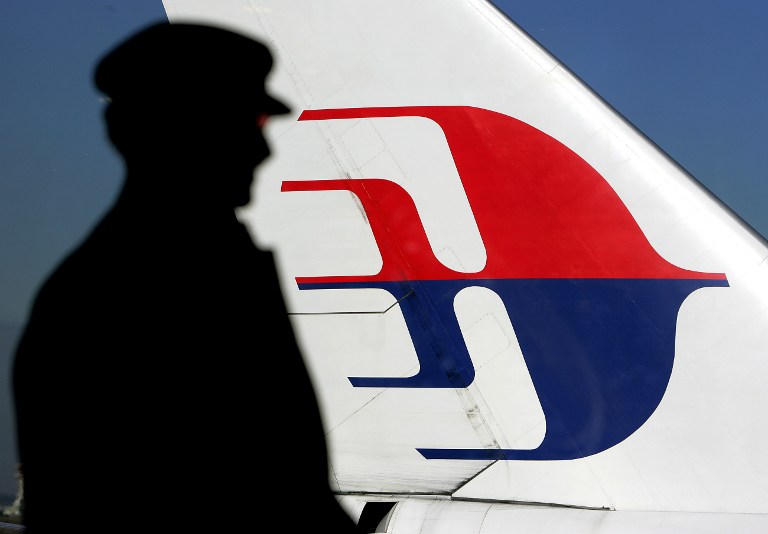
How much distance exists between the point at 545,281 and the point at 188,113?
161cm

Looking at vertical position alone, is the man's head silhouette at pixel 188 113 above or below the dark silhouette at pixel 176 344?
above

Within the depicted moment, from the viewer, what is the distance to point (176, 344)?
310 centimetres

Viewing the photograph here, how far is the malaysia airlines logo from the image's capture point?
10.3 feet

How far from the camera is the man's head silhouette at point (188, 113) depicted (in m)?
3.12

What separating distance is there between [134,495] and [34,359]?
0.62 m

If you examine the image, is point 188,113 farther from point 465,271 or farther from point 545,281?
point 545,281

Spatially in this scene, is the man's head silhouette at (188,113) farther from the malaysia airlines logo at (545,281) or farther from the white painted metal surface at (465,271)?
the malaysia airlines logo at (545,281)

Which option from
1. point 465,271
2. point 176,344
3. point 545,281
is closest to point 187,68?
point 176,344

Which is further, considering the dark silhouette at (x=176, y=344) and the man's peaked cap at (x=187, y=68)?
the man's peaked cap at (x=187, y=68)

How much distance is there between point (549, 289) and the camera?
3.22 metres

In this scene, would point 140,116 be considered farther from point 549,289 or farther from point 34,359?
point 549,289

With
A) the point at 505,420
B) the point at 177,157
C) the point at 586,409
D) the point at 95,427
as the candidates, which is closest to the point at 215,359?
the point at 95,427

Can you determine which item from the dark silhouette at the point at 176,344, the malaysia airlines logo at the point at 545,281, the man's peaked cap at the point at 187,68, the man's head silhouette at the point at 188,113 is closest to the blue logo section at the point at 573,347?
the malaysia airlines logo at the point at 545,281

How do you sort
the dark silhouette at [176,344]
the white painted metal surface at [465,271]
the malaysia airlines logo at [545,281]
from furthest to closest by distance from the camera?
1. the malaysia airlines logo at [545,281]
2. the white painted metal surface at [465,271]
3. the dark silhouette at [176,344]
